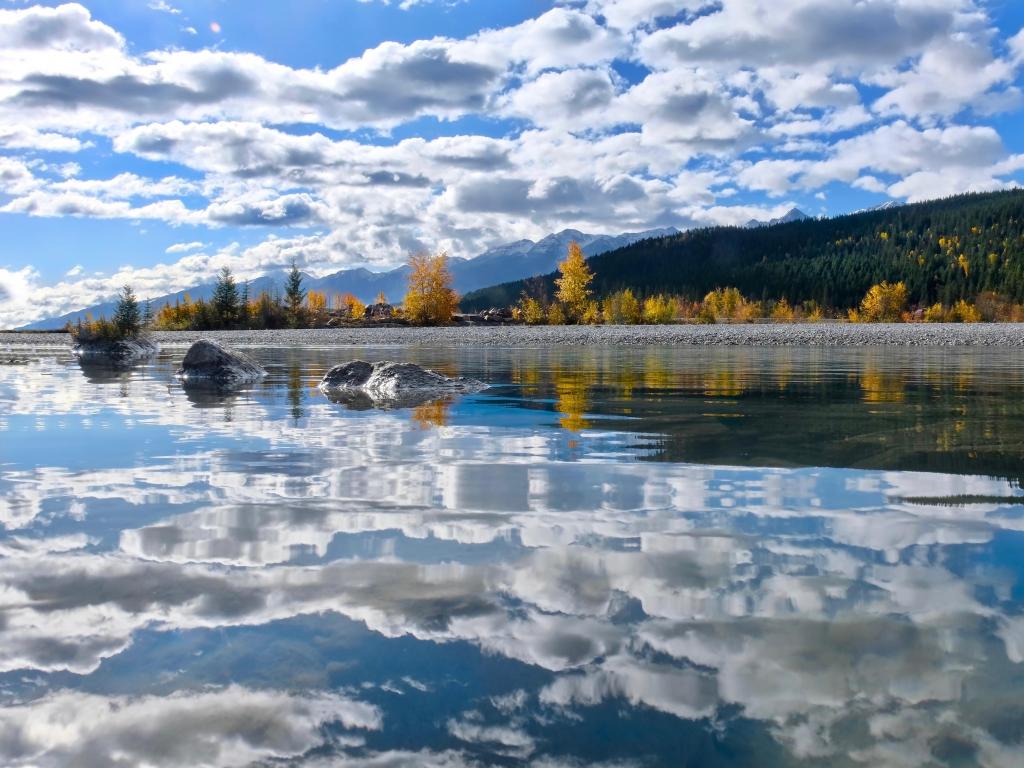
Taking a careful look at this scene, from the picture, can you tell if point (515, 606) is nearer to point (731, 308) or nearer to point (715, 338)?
point (715, 338)

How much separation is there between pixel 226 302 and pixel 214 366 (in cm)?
6696

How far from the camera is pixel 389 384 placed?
1515cm

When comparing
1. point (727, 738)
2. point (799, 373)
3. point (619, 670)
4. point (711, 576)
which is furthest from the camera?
point (799, 373)

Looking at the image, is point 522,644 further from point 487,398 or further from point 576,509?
point 487,398

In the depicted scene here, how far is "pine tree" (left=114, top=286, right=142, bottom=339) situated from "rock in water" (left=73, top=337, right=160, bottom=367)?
0.77m

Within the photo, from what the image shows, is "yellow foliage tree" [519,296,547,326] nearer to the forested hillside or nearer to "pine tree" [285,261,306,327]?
"pine tree" [285,261,306,327]

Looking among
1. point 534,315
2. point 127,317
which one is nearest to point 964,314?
point 534,315

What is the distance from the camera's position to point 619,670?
2.95 metres

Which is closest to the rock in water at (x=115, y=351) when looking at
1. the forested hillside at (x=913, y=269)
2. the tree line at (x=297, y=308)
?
the tree line at (x=297, y=308)

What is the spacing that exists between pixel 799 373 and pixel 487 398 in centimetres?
990

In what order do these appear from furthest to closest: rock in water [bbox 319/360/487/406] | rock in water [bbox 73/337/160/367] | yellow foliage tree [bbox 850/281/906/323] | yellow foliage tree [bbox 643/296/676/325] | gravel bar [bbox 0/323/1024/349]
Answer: yellow foliage tree [bbox 850/281/906/323] < yellow foliage tree [bbox 643/296/676/325] < gravel bar [bbox 0/323/1024/349] < rock in water [bbox 73/337/160/367] < rock in water [bbox 319/360/487/406]

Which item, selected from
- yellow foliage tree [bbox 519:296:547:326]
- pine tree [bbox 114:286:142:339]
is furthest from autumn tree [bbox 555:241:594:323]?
pine tree [bbox 114:286:142:339]

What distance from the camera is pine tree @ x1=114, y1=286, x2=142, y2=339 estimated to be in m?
35.9

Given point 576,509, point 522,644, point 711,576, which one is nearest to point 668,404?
point 576,509
